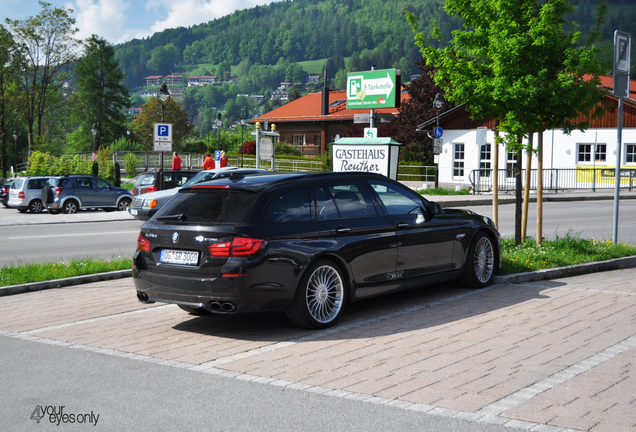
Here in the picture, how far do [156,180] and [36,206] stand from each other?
6803mm

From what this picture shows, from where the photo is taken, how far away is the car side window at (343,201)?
23.0ft

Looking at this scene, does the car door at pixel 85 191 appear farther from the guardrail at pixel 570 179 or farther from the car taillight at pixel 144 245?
the car taillight at pixel 144 245

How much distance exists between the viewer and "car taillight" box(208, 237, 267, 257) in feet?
20.5

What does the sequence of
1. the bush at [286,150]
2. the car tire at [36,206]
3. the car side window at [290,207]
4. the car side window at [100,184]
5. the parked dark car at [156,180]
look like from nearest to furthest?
the car side window at [290,207] → the parked dark car at [156,180] → the car tire at [36,206] → the car side window at [100,184] → the bush at [286,150]

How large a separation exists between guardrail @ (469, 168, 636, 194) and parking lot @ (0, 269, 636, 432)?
28.1 m

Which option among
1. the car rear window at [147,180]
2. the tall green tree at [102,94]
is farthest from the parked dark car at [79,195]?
the tall green tree at [102,94]

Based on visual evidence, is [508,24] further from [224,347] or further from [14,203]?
[14,203]

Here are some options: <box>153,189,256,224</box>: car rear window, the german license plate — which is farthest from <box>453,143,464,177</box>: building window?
the german license plate

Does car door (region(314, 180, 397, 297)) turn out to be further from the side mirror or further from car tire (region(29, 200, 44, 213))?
car tire (region(29, 200, 44, 213))

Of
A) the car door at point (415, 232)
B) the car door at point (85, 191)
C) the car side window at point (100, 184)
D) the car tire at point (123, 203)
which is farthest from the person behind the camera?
the car tire at point (123, 203)

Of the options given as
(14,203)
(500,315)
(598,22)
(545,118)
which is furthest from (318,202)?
(14,203)

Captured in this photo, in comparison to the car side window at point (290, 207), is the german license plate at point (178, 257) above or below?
below

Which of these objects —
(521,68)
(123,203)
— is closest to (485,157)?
(123,203)

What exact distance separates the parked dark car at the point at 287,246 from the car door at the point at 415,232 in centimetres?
1
